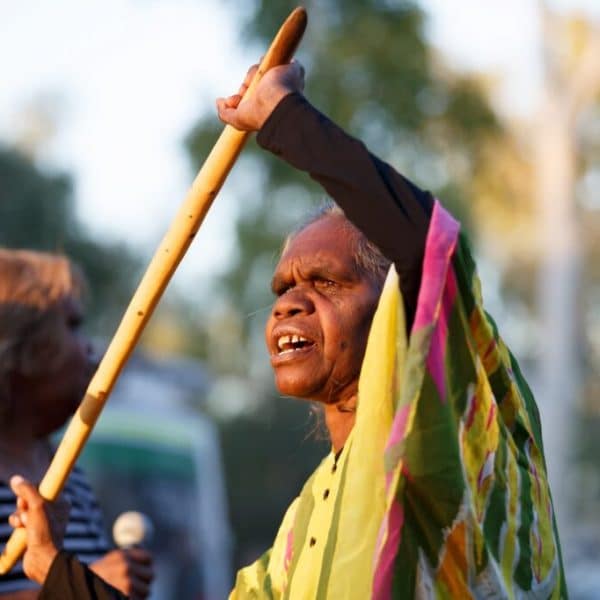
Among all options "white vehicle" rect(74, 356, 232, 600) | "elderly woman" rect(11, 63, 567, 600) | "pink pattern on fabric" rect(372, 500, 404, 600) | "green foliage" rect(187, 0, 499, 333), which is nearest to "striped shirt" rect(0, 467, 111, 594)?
"elderly woman" rect(11, 63, 567, 600)

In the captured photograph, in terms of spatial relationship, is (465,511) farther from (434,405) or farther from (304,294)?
(304,294)

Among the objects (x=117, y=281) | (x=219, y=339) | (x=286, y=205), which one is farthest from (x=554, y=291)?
(x=219, y=339)

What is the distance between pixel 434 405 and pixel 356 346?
42 cm

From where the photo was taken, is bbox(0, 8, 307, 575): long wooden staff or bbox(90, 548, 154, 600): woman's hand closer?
bbox(0, 8, 307, 575): long wooden staff

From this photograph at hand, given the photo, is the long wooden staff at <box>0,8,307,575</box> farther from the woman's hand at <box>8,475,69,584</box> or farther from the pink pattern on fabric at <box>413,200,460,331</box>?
the pink pattern on fabric at <box>413,200,460,331</box>

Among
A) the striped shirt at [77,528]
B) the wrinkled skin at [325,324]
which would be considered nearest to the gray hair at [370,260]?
the wrinkled skin at [325,324]

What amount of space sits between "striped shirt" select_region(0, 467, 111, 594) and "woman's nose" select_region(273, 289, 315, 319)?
0.89 metres

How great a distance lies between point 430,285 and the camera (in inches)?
80.4

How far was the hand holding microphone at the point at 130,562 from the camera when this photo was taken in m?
3.07

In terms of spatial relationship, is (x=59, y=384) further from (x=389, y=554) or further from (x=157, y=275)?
(x=389, y=554)

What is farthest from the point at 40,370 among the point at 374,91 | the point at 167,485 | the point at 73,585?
the point at 374,91

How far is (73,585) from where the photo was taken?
2641 millimetres

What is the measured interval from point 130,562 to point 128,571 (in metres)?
0.03

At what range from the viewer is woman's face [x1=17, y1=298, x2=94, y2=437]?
3.35 metres
